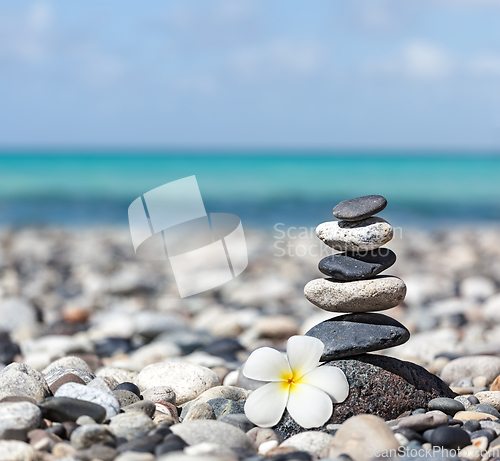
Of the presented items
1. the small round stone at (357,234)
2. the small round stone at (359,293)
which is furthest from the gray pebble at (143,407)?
the small round stone at (357,234)

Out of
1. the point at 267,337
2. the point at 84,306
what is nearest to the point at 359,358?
the point at 267,337

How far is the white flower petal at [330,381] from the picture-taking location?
10.5ft

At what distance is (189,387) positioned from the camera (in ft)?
12.6

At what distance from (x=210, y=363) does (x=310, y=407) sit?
217cm

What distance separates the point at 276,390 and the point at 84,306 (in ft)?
19.3

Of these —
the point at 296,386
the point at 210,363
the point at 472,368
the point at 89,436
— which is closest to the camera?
the point at 89,436

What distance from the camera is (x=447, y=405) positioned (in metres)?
3.26

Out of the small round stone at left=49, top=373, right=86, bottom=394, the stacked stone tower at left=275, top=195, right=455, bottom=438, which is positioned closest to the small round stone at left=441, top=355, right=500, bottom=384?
the stacked stone tower at left=275, top=195, right=455, bottom=438

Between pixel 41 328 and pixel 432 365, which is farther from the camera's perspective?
pixel 41 328

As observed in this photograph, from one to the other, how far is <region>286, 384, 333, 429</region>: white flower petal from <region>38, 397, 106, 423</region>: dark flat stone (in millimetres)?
1031

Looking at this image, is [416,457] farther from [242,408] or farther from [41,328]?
[41,328]

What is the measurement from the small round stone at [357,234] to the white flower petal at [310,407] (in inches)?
34.6

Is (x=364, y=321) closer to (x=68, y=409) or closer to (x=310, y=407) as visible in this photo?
(x=310, y=407)

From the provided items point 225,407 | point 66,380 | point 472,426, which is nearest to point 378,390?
point 472,426
